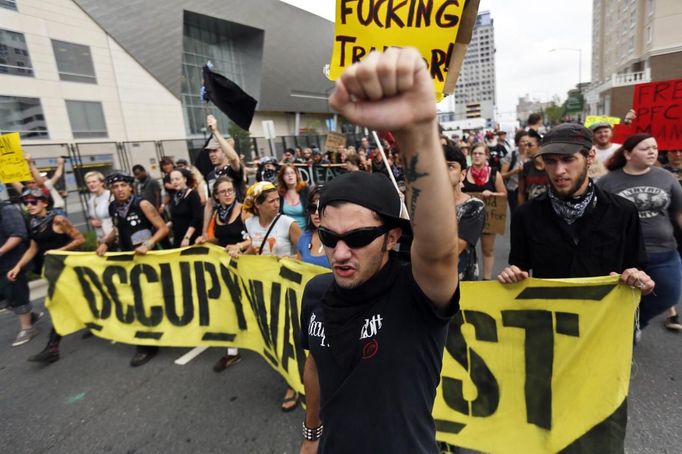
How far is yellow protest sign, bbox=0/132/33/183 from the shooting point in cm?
595

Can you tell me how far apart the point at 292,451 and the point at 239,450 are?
37cm

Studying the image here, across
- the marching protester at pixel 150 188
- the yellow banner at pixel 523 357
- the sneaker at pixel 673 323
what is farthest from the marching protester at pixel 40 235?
the sneaker at pixel 673 323

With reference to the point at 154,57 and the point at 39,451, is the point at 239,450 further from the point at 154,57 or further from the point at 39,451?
the point at 154,57

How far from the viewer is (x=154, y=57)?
31375mm

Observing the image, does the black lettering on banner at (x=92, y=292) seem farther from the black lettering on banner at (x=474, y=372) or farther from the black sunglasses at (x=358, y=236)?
the black sunglasses at (x=358, y=236)

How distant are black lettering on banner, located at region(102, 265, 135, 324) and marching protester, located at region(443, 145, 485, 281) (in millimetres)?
3395

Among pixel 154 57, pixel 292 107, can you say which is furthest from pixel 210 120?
pixel 292 107

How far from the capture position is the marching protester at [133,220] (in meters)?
4.08

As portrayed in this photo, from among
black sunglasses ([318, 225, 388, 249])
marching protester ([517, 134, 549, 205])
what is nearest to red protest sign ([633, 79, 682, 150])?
marching protester ([517, 134, 549, 205])

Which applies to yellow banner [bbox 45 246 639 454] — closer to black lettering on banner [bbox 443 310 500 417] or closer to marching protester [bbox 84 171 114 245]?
black lettering on banner [bbox 443 310 500 417]

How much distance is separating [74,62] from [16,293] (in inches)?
1138

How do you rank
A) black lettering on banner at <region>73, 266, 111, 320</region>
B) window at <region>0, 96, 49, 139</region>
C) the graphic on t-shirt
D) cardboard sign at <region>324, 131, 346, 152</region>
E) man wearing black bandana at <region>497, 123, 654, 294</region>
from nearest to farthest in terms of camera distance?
man wearing black bandana at <region>497, 123, 654, 294</region> < the graphic on t-shirt < black lettering on banner at <region>73, 266, 111, 320</region> < cardboard sign at <region>324, 131, 346, 152</region> < window at <region>0, 96, 49, 139</region>

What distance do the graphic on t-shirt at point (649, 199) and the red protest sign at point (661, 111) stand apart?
208cm

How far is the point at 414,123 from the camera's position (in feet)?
2.58
